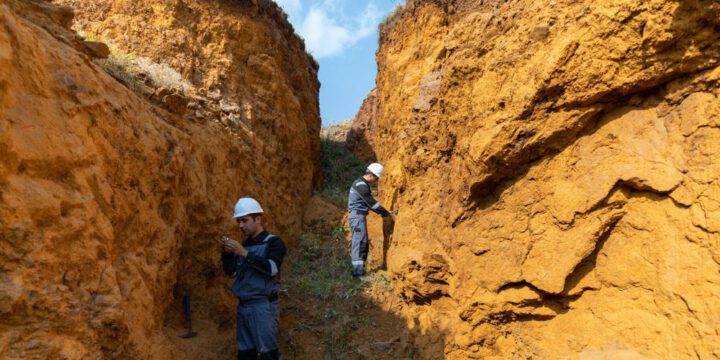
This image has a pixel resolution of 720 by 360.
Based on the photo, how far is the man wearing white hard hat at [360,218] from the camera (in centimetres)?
643

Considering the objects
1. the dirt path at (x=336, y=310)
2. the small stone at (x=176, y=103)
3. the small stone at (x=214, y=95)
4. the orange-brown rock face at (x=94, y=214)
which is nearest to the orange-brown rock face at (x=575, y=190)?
the dirt path at (x=336, y=310)

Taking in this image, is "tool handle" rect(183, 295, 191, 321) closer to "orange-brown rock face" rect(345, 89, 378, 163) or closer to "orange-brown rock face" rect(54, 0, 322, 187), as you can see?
"orange-brown rock face" rect(54, 0, 322, 187)

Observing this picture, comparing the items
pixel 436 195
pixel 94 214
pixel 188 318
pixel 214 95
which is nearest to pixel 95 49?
pixel 94 214

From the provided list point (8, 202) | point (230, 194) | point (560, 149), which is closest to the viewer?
point (8, 202)

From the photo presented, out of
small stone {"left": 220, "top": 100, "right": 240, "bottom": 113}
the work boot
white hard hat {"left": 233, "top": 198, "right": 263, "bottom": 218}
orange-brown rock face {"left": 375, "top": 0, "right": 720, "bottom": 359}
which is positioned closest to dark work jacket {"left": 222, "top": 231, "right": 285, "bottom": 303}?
white hard hat {"left": 233, "top": 198, "right": 263, "bottom": 218}

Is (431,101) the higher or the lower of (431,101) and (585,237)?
the higher

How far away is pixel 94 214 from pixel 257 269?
1.46 metres

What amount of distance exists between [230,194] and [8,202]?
316cm

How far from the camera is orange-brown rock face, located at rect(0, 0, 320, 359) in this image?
7.97 ft

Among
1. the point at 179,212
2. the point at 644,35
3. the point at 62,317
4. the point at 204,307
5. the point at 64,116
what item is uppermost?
the point at 644,35

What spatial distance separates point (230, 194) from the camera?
5496mm

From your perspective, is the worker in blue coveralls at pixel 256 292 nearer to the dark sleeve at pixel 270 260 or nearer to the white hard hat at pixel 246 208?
the dark sleeve at pixel 270 260

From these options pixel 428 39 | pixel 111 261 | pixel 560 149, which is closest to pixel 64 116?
pixel 111 261

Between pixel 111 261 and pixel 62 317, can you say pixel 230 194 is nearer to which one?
pixel 111 261
